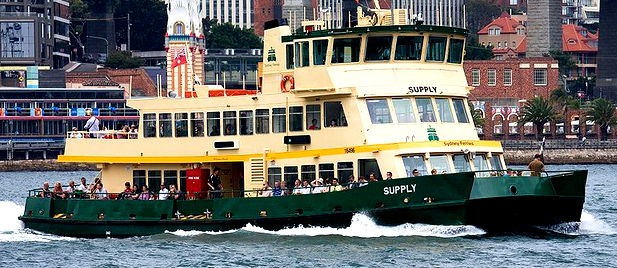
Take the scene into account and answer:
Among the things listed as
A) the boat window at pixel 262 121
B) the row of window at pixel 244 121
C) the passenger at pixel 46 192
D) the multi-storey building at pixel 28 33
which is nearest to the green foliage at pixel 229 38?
the multi-storey building at pixel 28 33

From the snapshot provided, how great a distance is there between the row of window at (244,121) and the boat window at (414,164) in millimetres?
2304

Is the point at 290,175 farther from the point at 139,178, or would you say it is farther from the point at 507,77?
the point at 507,77

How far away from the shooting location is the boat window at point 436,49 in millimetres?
44812

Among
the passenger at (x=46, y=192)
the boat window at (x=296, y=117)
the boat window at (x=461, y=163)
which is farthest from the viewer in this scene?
the passenger at (x=46, y=192)

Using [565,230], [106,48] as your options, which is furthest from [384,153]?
[106,48]

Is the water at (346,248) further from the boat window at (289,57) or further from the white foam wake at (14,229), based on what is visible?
the boat window at (289,57)

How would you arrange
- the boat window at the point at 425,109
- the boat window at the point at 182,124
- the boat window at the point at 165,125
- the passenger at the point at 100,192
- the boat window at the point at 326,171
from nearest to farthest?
the boat window at the point at 425,109 < the boat window at the point at 326,171 < the boat window at the point at 182,124 < the boat window at the point at 165,125 < the passenger at the point at 100,192

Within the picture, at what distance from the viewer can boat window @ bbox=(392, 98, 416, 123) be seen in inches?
1722

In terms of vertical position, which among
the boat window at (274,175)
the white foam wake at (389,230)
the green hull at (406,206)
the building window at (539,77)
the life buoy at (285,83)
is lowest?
the white foam wake at (389,230)

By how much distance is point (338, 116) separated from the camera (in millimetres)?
44438

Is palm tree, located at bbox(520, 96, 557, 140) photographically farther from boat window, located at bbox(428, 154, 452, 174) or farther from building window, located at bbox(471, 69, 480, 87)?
boat window, located at bbox(428, 154, 452, 174)

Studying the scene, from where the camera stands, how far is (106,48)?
19162cm

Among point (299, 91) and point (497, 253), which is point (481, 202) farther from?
point (299, 91)

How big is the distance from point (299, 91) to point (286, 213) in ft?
11.4
